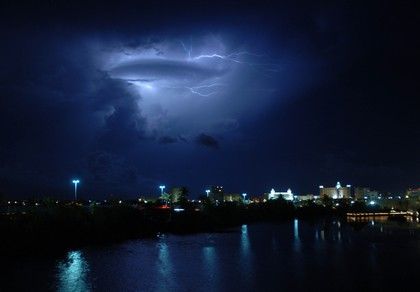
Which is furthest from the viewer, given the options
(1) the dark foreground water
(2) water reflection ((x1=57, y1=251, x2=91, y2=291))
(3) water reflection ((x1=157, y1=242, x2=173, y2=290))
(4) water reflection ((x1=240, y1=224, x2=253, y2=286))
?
(4) water reflection ((x1=240, y1=224, x2=253, y2=286))

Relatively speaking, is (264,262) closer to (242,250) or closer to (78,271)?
(242,250)

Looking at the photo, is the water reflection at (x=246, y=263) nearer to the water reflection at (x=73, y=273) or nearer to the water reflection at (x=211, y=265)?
the water reflection at (x=211, y=265)

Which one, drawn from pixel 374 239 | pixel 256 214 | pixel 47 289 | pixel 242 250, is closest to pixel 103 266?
pixel 47 289

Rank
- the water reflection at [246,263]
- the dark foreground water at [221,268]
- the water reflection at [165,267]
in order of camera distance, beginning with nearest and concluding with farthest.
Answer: the dark foreground water at [221,268] → the water reflection at [165,267] → the water reflection at [246,263]

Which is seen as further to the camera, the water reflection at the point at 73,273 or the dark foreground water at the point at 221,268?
the dark foreground water at the point at 221,268

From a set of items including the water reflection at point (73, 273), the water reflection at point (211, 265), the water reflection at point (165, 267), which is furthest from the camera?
the water reflection at point (211, 265)

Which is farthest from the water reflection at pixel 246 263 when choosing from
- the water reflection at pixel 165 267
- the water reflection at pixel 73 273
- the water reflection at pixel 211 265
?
the water reflection at pixel 73 273

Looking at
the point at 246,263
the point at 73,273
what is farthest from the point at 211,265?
the point at 73,273

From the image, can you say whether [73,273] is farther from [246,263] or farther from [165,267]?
[246,263]

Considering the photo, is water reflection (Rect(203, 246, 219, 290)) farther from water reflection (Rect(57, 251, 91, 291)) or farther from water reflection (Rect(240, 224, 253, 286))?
water reflection (Rect(57, 251, 91, 291))

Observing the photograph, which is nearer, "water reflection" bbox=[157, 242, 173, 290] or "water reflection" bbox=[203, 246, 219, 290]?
"water reflection" bbox=[157, 242, 173, 290]

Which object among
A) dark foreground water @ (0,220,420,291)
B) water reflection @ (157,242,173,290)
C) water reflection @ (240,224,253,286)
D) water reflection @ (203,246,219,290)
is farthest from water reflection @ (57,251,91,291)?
water reflection @ (240,224,253,286)
